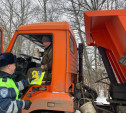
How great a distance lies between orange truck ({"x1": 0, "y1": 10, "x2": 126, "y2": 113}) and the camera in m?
2.75

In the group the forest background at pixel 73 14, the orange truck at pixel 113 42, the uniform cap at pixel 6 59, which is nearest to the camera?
the uniform cap at pixel 6 59

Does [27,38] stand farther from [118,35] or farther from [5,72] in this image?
[118,35]

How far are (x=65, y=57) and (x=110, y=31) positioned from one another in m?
1.09

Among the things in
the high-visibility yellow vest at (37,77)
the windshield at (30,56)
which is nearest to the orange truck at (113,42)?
the windshield at (30,56)

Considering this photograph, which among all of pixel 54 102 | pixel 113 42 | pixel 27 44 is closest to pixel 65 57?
pixel 54 102

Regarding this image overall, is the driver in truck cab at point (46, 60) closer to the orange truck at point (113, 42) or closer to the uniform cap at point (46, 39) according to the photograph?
the uniform cap at point (46, 39)

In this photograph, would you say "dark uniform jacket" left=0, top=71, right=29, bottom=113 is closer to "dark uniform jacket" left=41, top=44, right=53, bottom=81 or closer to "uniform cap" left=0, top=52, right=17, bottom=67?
"uniform cap" left=0, top=52, right=17, bottom=67

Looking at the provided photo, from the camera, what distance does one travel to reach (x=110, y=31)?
323 cm

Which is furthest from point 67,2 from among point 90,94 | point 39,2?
point 90,94

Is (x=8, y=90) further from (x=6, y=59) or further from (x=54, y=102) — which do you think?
(x=54, y=102)

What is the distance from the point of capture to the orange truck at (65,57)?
9.02 feet

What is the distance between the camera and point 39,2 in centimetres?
1691

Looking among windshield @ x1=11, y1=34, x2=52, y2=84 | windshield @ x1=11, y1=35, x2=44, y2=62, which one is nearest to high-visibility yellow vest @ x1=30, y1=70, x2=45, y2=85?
windshield @ x1=11, y1=34, x2=52, y2=84

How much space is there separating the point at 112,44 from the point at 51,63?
1.42 m
